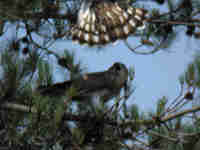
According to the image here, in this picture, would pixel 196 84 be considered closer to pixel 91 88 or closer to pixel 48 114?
pixel 48 114

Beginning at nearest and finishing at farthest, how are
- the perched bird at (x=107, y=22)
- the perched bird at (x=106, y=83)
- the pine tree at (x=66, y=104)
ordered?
the pine tree at (x=66, y=104) → the perched bird at (x=107, y=22) → the perched bird at (x=106, y=83)

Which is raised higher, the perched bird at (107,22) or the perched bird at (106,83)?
the perched bird at (107,22)

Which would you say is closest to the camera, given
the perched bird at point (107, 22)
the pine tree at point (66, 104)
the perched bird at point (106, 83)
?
the pine tree at point (66, 104)

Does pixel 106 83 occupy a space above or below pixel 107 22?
below

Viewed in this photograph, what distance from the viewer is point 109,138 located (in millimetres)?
2186

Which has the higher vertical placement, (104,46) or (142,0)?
(142,0)

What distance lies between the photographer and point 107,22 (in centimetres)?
283

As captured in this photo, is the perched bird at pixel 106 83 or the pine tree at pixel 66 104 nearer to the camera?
the pine tree at pixel 66 104

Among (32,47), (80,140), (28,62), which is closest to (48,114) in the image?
(80,140)

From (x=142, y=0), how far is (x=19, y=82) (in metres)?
1.20

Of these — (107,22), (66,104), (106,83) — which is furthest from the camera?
(106,83)

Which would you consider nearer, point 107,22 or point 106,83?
point 107,22

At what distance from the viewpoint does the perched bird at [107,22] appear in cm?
270

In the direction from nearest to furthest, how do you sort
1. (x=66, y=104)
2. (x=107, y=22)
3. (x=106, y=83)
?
1. (x=66, y=104)
2. (x=107, y=22)
3. (x=106, y=83)
